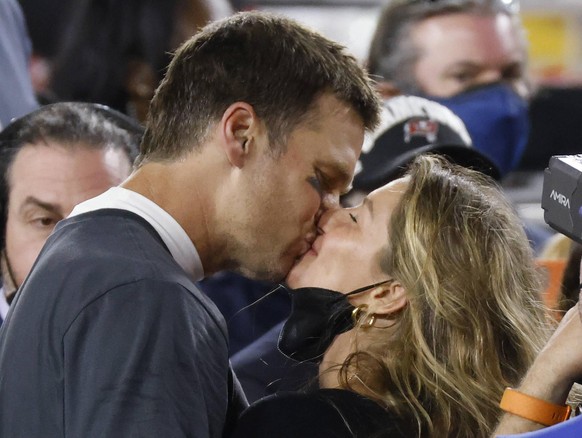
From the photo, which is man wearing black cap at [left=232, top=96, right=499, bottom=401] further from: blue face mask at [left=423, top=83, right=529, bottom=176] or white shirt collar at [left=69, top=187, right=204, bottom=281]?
white shirt collar at [left=69, top=187, right=204, bottom=281]

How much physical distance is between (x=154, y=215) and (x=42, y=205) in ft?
2.49

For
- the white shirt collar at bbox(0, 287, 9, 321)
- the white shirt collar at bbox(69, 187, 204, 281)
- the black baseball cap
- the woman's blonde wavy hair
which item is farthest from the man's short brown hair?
the black baseball cap

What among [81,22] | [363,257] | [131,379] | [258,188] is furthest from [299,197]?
[81,22]

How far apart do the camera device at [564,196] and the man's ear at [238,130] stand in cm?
54

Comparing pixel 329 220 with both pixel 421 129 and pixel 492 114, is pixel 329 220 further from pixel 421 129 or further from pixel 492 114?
pixel 492 114

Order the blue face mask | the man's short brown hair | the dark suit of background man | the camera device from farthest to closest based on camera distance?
the blue face mask < the man's short brown hair < the dark suit of background man < the camera device

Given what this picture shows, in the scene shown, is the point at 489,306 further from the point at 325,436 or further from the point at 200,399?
the point at 200,399

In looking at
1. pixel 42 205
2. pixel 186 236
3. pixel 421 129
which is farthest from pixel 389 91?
pixel 186 236

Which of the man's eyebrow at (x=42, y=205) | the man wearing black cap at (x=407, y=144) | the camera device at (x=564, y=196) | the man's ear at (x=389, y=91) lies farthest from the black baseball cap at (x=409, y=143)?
the camera device at (x=564, y=196)

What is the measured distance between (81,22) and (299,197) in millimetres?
1815

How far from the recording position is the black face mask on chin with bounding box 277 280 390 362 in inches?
80.0

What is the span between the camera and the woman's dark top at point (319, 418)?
1.75 m

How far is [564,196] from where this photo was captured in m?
1.38

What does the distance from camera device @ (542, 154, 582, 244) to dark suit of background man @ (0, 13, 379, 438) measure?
49cm
